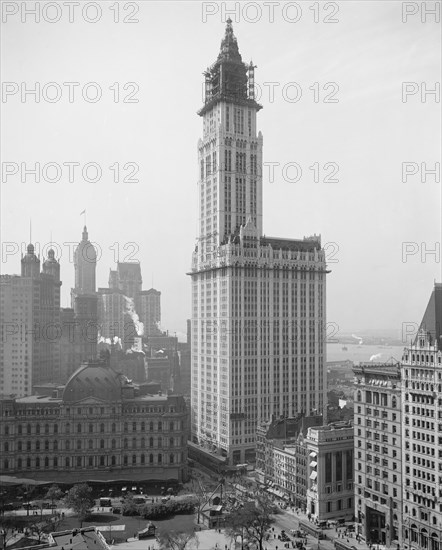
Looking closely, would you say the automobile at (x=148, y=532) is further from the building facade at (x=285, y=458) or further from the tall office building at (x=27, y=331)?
the tall office building at (x=27, y=331)

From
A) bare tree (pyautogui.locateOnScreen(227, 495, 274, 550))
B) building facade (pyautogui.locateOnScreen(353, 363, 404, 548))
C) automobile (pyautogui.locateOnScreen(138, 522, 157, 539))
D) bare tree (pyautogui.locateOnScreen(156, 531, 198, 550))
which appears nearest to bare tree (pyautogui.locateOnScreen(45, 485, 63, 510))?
automobile (pyautogui.locateOnScreen(138, 522, 157, 539))

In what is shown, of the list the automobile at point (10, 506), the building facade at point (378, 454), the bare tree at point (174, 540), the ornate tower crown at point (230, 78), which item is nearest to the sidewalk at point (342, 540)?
the building facade at point (378, 454)

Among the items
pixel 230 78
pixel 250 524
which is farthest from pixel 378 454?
pixel 230 78

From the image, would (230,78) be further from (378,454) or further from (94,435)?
(378,454)

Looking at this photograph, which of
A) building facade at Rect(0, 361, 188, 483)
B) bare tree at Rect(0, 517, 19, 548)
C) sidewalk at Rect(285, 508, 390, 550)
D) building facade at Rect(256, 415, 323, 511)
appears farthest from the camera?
building facade at Rect(0, 361, 188, 483)

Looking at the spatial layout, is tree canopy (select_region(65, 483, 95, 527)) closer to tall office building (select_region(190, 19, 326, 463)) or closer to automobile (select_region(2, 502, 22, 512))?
automobile (select_region(2, 502, 22, 512))

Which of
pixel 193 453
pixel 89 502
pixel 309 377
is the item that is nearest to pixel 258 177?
pixel 309 377
